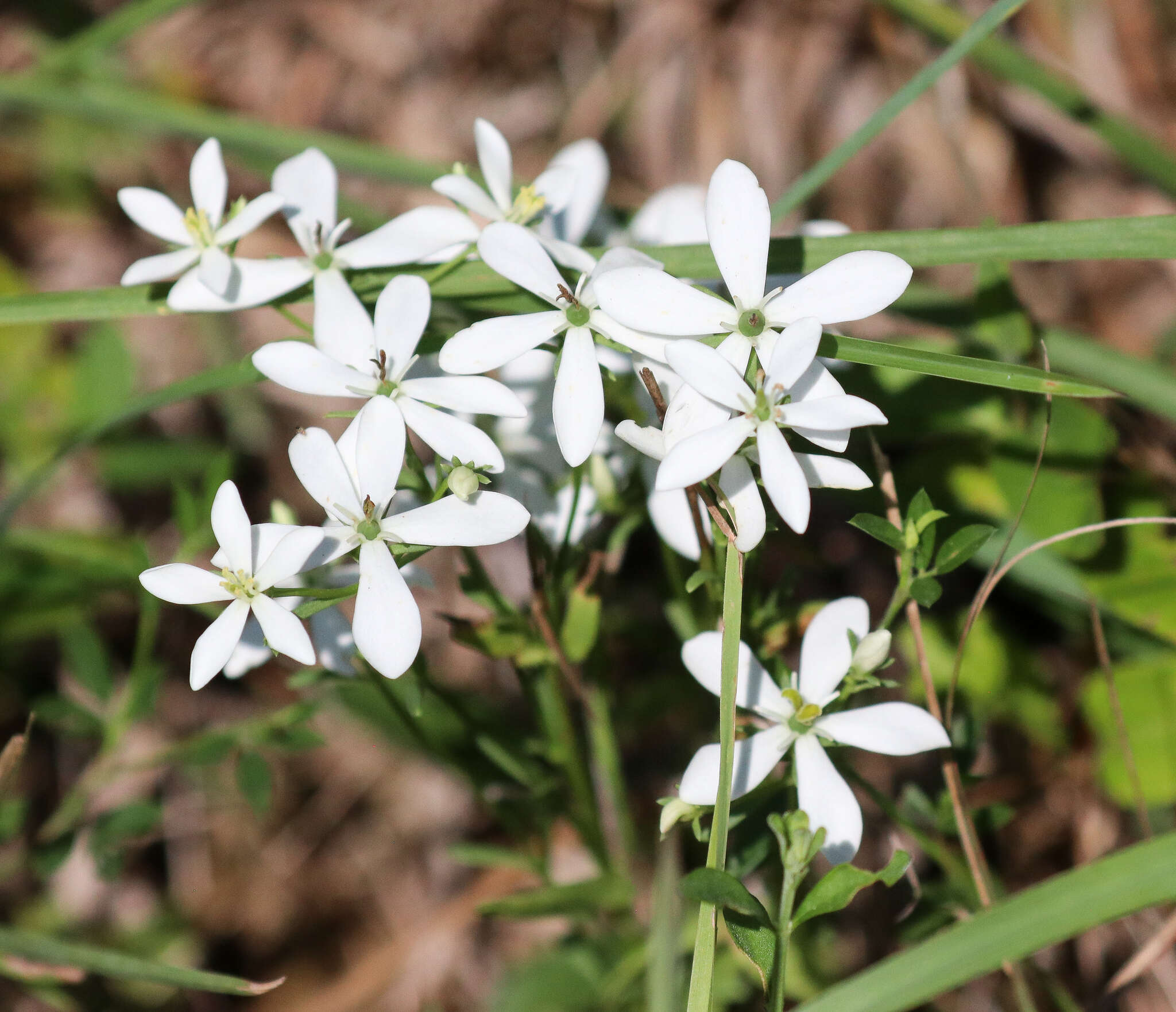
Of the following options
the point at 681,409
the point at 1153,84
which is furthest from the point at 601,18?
the point at 681,409

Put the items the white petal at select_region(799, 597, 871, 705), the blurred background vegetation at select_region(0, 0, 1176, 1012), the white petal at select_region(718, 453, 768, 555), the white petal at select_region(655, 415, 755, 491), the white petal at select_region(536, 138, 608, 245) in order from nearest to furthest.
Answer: the white petal at select_region(655, 415, 755, 491), the white petal at select_region(718, 453, 768, 555), the white petal at select_region(799, 597, 871, 705), the white petal at select_region(536, 138, 608, 245), the blurred background vegetation at select_region(0, 0, 1176, 1012)

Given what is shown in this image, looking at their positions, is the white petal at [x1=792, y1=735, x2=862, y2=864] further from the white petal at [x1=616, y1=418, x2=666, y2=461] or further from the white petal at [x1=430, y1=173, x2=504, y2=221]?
the white petal at [x1=430, y1=173, x2=504, y2=221]

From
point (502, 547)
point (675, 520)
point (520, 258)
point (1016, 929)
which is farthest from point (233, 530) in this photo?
point (502, 547)

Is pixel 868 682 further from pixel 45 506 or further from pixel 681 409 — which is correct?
pixel 45 506

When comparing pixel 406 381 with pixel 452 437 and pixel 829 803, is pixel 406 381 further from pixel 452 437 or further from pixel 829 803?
pixel 829 803

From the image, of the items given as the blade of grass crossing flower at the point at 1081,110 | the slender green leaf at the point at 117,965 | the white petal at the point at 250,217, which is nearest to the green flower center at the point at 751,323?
the white petal at the point at 250,217

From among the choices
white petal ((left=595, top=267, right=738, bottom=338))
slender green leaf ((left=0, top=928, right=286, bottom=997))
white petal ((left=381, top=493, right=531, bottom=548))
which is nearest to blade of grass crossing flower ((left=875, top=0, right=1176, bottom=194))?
white petal ((left=595, top=267, right=738, bottom=338))

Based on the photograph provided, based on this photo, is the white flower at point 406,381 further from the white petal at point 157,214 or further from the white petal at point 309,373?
the white petal at point 157,214
